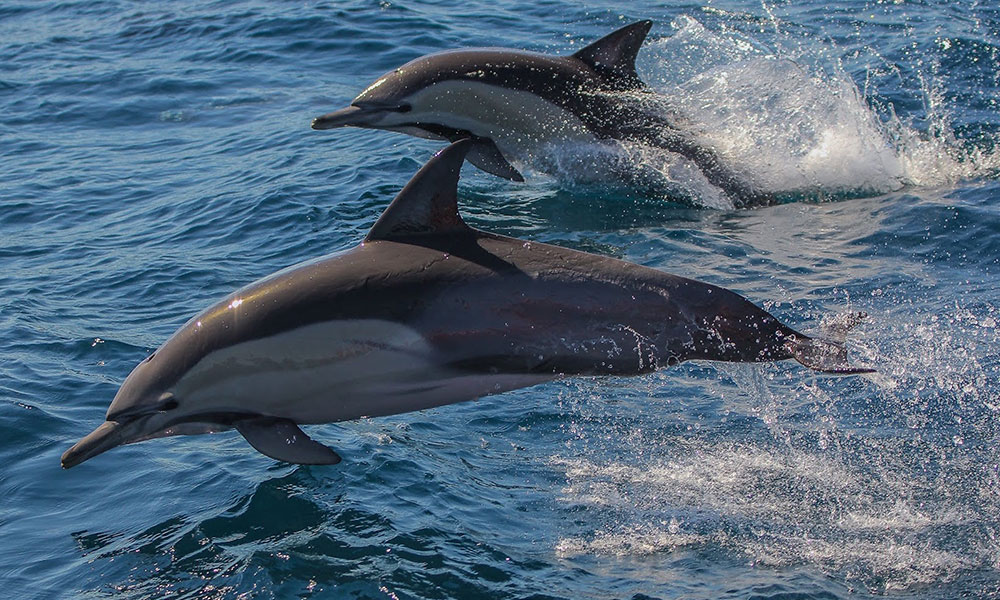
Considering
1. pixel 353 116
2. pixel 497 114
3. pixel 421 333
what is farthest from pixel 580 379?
pixel 353 116

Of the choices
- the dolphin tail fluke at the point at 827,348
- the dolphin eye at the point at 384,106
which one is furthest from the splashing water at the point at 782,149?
the dolphin tail fluke at the point at 827,348

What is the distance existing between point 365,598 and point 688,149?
22.8 ft

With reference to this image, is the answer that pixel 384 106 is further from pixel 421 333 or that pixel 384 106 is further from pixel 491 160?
pixel 421 333

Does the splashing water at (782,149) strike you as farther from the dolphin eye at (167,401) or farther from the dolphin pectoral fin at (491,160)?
the dolphin eye at (167,401)

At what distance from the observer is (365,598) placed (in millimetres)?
6066

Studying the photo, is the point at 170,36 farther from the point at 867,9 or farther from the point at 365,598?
the point at 365,598

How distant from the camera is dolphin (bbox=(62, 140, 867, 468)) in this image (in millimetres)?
6152

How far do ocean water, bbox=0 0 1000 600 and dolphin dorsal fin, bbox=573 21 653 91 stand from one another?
664mm

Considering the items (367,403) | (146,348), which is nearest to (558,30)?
(146,348)

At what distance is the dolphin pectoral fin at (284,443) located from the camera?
20.9 ft

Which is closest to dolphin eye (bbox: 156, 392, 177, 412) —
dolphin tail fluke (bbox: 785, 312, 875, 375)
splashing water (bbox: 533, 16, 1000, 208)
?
dolphin tail fluke (bbox: 785, 312, 875, 375)

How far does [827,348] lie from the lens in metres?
6.01

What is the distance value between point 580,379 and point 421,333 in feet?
4.59

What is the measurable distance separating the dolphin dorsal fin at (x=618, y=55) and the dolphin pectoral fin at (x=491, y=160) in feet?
3.96
